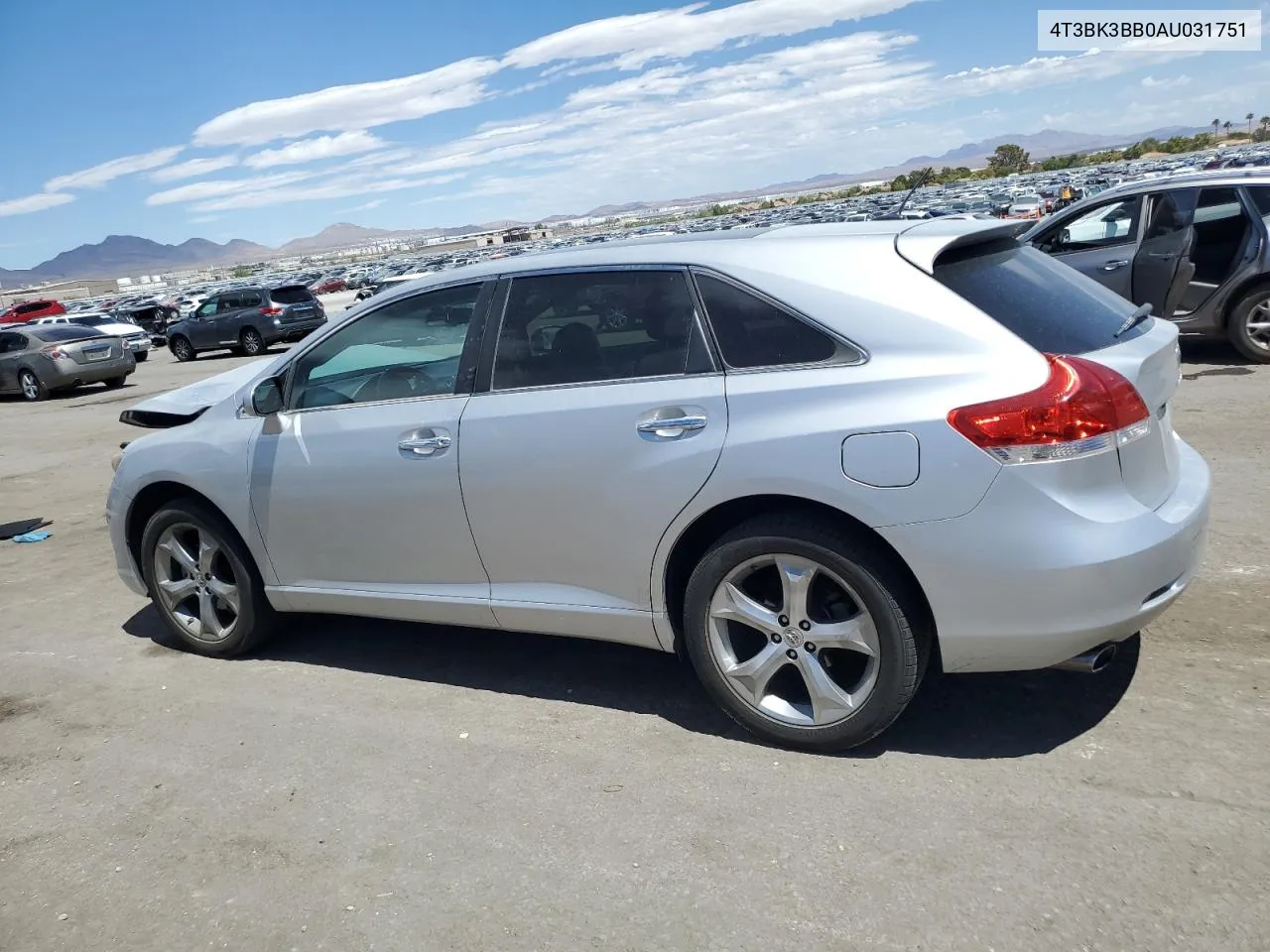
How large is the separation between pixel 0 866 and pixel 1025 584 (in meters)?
3.33

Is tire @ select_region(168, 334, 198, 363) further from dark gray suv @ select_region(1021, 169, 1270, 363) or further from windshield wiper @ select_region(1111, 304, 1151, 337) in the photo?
windshield wiper @ select_region(1111, 304, 1151, 337)

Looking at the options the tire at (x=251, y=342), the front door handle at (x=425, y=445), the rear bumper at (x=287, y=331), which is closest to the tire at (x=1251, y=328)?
the front door handle at (x=425, y=445)

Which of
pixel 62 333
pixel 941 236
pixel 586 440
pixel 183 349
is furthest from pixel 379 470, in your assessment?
pixel 183 349

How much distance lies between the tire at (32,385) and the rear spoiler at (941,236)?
19.7 meters

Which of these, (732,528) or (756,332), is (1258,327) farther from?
(732,528)

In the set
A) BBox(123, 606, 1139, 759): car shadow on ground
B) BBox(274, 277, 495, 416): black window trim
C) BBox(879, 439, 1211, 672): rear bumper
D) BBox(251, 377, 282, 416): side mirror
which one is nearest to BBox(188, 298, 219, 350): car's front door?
BBox(123, 606, 1139, 759): car shadow on ground

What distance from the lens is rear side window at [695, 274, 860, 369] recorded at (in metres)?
3.40

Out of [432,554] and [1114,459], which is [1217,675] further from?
[432,554]

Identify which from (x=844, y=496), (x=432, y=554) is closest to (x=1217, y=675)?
(x=844, y=496)

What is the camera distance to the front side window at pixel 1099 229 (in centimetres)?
1044

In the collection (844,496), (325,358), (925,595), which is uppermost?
(325,358)

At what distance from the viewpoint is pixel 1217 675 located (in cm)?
376

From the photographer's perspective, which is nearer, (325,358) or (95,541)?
(325,358)

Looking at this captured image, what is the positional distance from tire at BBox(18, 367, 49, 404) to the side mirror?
17460 millimetres
